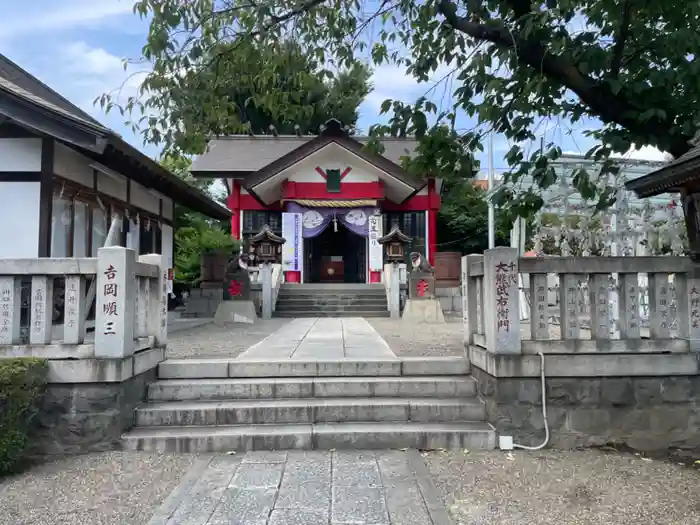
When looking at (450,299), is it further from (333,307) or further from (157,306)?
(157,306)

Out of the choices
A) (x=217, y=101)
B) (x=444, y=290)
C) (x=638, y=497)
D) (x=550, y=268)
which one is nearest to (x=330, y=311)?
(x=444, y=290)

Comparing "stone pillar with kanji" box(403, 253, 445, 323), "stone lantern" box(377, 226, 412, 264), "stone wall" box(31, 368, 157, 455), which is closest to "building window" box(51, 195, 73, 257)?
"stone wall" box(31, 368, 157, 455)

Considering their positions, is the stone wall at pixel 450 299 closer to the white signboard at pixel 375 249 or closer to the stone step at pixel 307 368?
the white signboard at pixel 375 249

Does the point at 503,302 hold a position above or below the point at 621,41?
below

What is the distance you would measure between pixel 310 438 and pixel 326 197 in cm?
1598

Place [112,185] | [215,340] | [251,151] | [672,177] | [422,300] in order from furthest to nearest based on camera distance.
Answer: [251,151], [422,300], [112,185], [215,340], [672,177]

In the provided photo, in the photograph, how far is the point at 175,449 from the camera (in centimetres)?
515

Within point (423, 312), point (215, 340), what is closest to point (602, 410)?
point (215, 340)

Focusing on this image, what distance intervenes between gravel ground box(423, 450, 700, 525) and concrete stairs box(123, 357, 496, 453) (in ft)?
1.53

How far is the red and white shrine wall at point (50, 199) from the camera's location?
840cm

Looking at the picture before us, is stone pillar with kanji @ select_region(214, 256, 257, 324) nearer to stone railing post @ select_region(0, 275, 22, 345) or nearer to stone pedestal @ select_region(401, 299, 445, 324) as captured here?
stone pedestal @ select_region(401, 299, 445, 324)

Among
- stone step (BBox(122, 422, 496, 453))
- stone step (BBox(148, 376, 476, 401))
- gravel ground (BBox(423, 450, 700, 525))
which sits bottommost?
gravel ground (BBox(423, 450, 700, 525))

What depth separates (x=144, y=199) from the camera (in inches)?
501

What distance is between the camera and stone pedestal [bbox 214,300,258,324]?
45.1 ft
